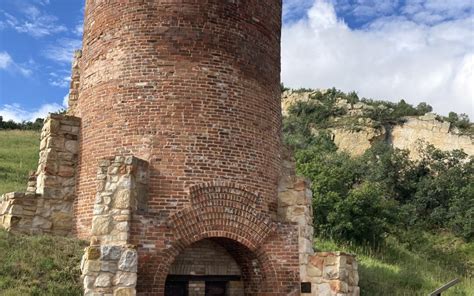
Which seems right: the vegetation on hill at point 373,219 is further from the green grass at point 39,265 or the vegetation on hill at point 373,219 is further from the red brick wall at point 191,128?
the red brick wall at point 191,128

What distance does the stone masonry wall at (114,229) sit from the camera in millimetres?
9984

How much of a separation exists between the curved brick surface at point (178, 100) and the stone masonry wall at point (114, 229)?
607 millimetres

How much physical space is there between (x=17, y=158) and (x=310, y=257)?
2789 centimetres

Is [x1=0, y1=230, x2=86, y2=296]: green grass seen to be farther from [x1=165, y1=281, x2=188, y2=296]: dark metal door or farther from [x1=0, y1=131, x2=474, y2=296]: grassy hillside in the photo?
[x1=165, y1=281, x2=188, y2=296]: dark metal door

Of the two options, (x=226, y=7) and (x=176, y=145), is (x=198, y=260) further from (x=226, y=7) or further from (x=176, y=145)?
(x=226, y=7)

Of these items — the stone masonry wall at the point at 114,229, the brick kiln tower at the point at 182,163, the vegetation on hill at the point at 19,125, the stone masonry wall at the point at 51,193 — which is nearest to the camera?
the stone masonry wall at the point at 114,229

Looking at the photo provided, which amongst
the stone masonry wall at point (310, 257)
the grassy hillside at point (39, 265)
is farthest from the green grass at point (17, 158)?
the stone masonry wall at point (310, 257)

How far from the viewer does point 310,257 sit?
476 inches

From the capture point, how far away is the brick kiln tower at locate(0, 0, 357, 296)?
1120 cm

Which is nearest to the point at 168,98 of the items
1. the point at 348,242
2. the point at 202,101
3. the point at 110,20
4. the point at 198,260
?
the point at 202,101

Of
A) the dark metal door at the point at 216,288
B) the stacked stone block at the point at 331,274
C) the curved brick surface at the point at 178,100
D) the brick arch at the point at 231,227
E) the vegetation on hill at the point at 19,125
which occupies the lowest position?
the dark metal door at the point at 216,288

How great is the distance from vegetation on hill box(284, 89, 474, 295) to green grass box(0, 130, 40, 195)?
50.6 ft

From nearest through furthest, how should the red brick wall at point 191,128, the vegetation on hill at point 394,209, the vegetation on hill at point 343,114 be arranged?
the red brick wall at point 191,128 < the vegetation on hill at point 394,209 < the vegetation on hill at point 343,114

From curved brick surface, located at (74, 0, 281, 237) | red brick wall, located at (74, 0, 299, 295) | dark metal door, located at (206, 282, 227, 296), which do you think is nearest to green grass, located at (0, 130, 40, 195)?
curved brick surface, located at (74, 0, 281, 237)
